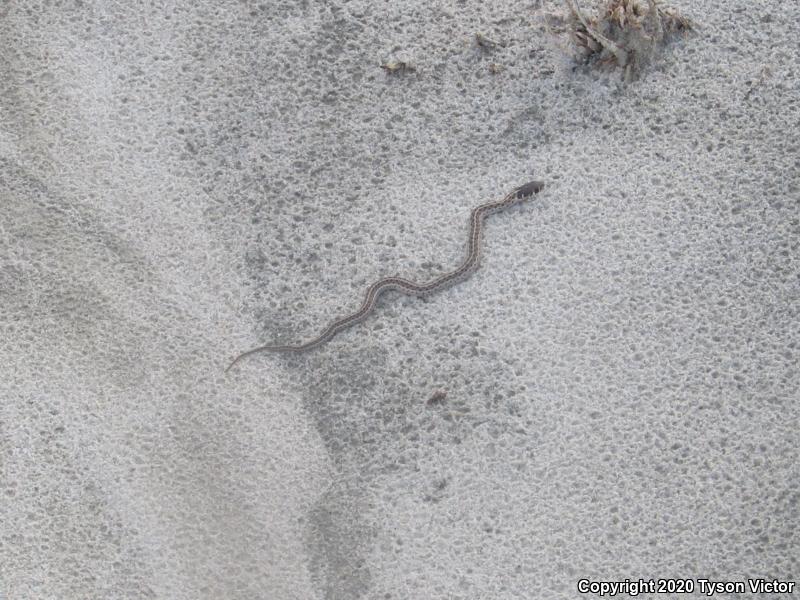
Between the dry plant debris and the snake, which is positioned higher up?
the dry plant debris

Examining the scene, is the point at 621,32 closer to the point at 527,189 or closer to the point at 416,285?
the point at 527,189

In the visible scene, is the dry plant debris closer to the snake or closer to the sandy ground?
the sandy ground

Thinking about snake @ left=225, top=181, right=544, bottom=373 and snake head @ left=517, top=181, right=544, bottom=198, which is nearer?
snake @ left=225, top=181, right=544, bottom=373

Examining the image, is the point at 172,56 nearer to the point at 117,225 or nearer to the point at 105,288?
the point at 117,225

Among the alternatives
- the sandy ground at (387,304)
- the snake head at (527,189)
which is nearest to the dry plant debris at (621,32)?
the sandy ground at (387,304)

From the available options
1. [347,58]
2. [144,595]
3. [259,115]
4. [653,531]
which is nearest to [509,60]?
[347,58]

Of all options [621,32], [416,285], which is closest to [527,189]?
[416,285]

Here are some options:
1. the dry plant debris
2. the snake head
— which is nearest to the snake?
the snake head
